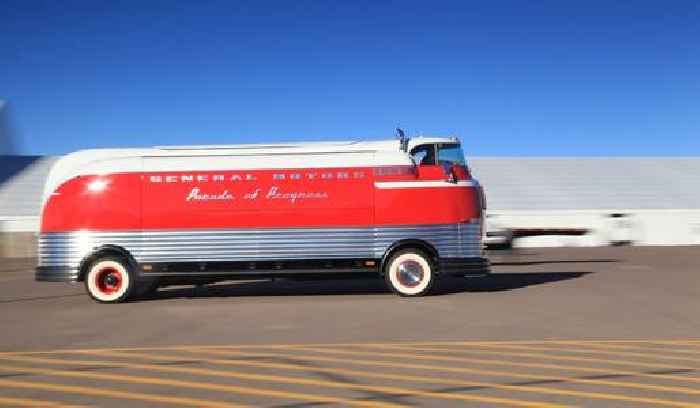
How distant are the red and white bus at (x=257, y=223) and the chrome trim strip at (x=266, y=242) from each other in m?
0.02

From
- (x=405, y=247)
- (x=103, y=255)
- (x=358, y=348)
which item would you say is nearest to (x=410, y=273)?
(x=405, y=247)

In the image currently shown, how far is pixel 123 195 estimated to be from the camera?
Answer: 1208cm

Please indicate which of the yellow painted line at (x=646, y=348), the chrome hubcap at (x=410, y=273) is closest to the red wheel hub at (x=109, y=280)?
the chrome hubcap at (x=410, y=273)

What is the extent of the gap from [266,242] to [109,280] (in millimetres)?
3201

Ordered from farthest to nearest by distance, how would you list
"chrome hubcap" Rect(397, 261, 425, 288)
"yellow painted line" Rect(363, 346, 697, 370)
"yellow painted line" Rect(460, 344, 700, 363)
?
"chrome hubcap" Rect(397, 261, 425, 288) → "yellow painted line" Rect(460, 344, 700, 363) → "yellow painted line" Rect(363, 346, 697, 370)

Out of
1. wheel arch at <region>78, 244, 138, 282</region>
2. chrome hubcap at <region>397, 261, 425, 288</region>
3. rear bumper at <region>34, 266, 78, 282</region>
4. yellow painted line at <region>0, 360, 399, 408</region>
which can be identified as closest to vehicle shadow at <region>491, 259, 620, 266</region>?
chrome hubcap at <region>397, 261, 425, 288</region>

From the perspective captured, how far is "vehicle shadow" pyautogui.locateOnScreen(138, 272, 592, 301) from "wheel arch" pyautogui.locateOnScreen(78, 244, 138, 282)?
123cm

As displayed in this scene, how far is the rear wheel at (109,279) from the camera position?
1199cm

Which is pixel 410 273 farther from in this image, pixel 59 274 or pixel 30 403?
pixel 30 403

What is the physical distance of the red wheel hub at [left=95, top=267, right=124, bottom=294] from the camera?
39.5 feet

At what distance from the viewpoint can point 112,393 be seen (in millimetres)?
5586

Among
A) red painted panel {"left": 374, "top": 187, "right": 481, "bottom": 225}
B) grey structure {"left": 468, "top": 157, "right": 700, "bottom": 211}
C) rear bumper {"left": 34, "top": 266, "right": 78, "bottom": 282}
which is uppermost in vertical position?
grey structure {"left": 468, "top": 157, "right": 700, "bottom": 211}

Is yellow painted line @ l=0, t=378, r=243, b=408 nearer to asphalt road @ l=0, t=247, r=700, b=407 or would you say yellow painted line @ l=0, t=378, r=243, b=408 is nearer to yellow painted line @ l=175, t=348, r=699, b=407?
asphalt road @ l=0, t=247, r=700, b=407

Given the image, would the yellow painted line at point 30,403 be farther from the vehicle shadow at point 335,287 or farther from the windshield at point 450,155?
the windshield at point 450,155
